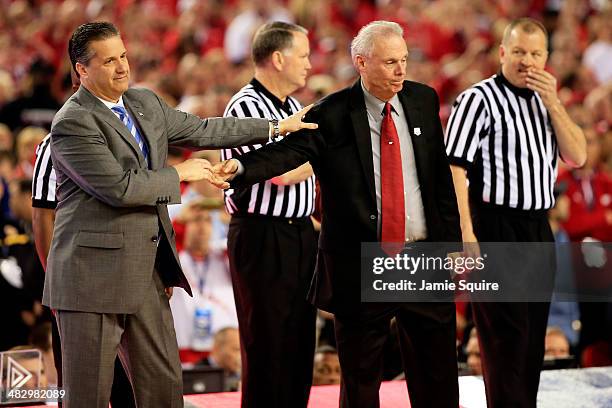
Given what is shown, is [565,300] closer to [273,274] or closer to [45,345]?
[273,274]

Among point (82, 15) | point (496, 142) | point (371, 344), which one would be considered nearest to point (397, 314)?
point (371, 344)

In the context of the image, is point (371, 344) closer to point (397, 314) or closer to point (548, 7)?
point (397, 314)

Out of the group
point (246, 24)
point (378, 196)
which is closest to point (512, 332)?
point (378, 196)

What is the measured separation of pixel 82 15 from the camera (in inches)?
345

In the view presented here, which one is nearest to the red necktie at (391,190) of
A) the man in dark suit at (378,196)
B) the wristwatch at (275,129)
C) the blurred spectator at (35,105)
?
the man in dark suit at (378,196)

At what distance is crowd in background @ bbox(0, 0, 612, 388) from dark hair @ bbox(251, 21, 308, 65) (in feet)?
5.22

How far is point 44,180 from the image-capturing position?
3.46 m

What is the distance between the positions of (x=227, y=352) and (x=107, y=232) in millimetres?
2154

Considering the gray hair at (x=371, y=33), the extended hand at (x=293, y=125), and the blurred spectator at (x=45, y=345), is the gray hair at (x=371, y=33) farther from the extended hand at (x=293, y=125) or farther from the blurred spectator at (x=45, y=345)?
the blurred spectator at (x=45, y=345)

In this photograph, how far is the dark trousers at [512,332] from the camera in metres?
3.69

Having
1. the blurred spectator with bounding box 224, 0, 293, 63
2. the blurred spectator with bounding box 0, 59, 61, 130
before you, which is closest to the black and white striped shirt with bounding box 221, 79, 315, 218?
the blurred spectator with bounding box 0, 59, 61, 130

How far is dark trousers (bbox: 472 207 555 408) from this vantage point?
3.69 m

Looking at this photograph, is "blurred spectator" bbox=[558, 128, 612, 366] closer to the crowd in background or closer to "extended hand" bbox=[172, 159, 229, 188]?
the crowd in background

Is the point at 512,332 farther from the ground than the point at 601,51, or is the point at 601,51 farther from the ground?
the point at 601,51
